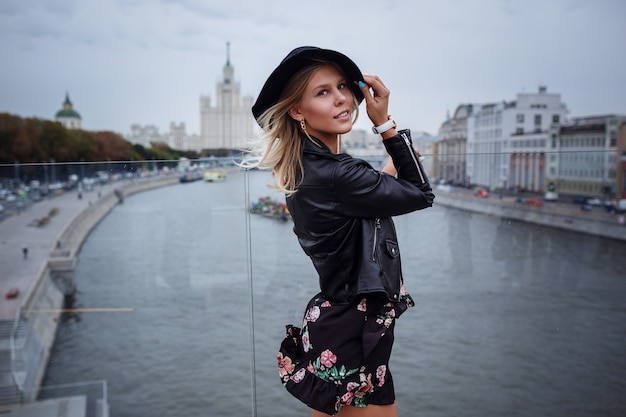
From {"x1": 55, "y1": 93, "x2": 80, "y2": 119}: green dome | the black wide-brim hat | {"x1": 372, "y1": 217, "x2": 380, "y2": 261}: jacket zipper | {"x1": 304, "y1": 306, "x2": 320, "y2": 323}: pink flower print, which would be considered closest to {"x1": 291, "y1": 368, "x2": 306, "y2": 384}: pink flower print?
{"x1": 304, "y1": 306, "x2": 320, "y2": 323}: pink flower print

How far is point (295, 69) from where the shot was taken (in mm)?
1343

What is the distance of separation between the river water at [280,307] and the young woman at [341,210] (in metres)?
0.88

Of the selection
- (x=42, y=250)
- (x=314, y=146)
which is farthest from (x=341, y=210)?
(x=42, y=250)

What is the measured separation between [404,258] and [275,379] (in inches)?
74.0

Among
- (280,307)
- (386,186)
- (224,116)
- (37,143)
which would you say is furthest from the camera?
(224,116)

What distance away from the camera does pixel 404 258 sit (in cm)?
423

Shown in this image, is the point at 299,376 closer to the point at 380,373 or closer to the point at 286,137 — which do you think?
the point at 380,373

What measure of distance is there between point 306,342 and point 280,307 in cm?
216

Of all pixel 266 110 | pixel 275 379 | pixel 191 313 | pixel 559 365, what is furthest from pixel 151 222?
pixel 266 110

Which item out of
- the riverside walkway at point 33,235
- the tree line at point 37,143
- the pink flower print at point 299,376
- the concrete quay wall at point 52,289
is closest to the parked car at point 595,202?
the concrete quay wall at point 52,289

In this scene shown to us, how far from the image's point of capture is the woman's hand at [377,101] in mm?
1319

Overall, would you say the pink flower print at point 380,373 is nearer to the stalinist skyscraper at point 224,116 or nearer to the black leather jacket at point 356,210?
the black leather jacket at point 356,210

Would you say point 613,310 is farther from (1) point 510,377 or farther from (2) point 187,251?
(2) point 187,251

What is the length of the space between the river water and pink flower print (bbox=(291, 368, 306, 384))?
0.83 m
